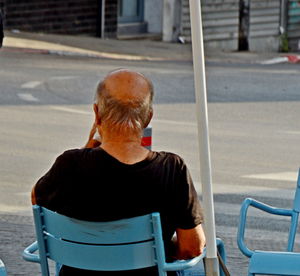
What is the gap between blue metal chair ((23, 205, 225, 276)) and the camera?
431 cm

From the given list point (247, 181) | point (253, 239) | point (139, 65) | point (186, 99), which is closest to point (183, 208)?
point (253, 239)

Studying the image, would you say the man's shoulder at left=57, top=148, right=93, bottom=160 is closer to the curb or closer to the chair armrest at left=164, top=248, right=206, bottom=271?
the chair armrest at left=164, top=248, right=206, bottom=271

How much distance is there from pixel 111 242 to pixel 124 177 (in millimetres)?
256

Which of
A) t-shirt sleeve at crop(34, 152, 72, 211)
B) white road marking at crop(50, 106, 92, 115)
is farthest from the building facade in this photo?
t-shirt sleeve at crop(34, 152, 72, 211)

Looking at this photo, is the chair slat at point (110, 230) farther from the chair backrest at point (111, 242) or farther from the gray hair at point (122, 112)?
the gray hair at point (122, 112)

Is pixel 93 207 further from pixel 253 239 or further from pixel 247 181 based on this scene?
pixel 247 181

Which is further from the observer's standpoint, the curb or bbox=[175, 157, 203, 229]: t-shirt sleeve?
the curb

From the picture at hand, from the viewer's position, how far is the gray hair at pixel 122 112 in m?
4.40

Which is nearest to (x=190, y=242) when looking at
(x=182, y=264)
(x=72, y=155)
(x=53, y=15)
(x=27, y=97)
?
(x=182, y=264)

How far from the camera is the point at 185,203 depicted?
4.43 metres

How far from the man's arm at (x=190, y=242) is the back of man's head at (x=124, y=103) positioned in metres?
0.43

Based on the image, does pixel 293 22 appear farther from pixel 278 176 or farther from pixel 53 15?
pixel 278 176

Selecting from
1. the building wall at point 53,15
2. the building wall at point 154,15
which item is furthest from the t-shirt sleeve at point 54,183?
the building wall at point 154,15

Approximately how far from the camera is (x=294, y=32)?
94.8 ft
